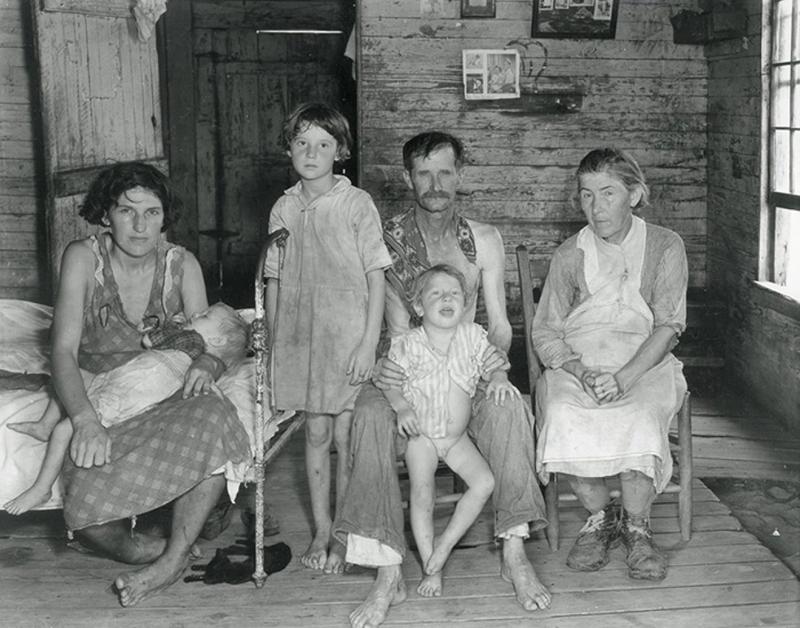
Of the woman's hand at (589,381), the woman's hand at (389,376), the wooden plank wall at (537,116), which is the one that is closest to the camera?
the woman's hand at (389,376)

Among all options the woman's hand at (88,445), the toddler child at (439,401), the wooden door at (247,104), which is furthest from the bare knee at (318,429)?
the wooden door at (247,104)

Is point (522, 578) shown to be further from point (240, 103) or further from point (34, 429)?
point (240, 103)

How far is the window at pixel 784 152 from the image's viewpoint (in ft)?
16.4

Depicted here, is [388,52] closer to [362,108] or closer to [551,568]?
[362,108]

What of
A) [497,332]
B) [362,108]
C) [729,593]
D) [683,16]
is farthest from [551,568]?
[683,16]

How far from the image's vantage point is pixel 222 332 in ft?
11.9

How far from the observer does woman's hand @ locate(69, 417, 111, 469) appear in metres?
3.10

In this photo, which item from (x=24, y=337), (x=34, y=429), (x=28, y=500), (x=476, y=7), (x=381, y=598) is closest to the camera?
(x=381, y=598)

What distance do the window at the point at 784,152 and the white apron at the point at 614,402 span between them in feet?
6.10

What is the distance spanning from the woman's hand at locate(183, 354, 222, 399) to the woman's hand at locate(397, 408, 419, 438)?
0.69 metres

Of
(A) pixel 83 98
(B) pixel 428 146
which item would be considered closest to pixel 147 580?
(B) pixel 428 146

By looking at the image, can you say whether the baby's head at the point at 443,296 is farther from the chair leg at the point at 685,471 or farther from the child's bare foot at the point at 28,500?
the child's bare foot at the point at 28,500

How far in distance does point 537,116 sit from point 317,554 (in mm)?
3713

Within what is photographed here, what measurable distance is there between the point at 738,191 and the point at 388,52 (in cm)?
232
